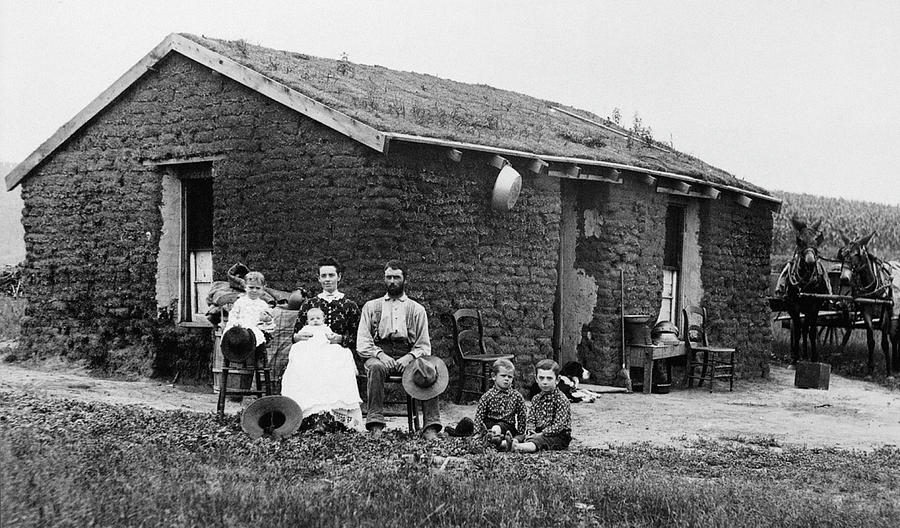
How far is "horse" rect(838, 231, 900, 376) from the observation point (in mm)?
16891

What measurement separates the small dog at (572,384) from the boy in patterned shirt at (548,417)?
322cm

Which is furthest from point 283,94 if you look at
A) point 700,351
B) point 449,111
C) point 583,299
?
point 700,351

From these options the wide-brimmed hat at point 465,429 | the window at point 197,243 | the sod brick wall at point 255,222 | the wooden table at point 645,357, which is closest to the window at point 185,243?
the window at point 197,243

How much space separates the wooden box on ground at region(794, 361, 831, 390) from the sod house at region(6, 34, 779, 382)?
189 cm

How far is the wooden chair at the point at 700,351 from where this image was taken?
1380cm

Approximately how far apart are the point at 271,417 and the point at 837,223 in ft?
89.9

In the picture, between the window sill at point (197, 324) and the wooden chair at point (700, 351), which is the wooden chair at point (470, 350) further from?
the wooden chair at point (700, 351)

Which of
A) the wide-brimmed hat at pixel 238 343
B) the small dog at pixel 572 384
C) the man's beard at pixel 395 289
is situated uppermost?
the man's beard at pixel 395 289

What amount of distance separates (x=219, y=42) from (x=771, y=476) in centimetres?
883

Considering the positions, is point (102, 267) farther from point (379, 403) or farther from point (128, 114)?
point (379, 403)

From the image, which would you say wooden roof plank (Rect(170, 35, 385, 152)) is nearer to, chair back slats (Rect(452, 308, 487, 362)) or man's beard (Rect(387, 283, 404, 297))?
man's beard (Rect(387, 283, 404, 297))

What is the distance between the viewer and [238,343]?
866cm

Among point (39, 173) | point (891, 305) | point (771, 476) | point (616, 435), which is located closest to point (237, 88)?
point (39, 173)

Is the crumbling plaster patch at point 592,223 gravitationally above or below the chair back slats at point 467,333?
above
